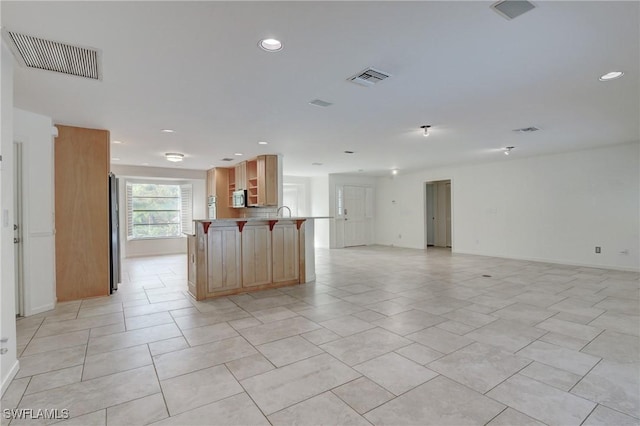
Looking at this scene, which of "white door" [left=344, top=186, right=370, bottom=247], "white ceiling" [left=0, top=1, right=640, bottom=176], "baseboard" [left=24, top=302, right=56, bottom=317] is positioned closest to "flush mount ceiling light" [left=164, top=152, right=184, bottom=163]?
"white ceiling" [left=0, top=1, right=640, bottom=176]

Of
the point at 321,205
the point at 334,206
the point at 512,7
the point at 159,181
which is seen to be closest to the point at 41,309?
Answer: the point at 512,7

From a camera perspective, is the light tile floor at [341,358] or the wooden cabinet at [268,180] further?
the wooden cabinet at [268,180]

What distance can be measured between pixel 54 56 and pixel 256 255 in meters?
3.26

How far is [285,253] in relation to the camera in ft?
17.1

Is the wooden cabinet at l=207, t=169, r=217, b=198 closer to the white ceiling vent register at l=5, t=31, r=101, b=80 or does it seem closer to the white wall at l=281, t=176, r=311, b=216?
the white wall at l=281, t=176, r=311, b=216

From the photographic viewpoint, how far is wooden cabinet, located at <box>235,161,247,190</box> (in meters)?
7.84

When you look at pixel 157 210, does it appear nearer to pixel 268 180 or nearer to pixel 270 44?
pixel 268 180

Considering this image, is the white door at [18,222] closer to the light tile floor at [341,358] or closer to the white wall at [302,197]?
the light tile floor at [341,358]

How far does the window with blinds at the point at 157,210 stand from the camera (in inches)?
348

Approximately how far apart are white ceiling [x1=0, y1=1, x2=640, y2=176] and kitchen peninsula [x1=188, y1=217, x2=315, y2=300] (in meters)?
1.47

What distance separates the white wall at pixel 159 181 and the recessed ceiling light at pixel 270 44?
761 cm

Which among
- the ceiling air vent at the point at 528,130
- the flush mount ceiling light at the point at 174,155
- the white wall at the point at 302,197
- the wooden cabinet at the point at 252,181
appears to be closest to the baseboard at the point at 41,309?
the flush mount ceiling light at the point at 174,155

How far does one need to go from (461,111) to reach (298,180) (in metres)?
7.66

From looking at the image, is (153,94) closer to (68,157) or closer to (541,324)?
(68,157)
